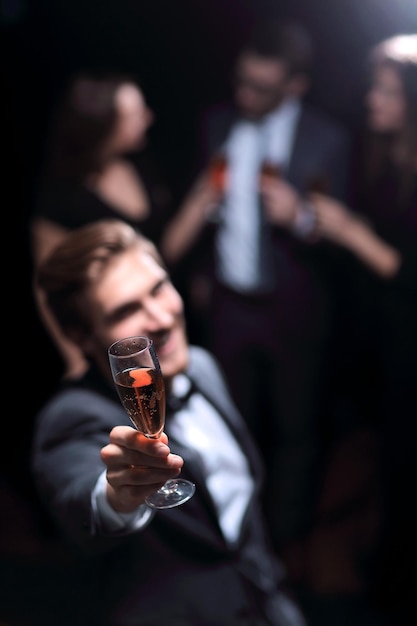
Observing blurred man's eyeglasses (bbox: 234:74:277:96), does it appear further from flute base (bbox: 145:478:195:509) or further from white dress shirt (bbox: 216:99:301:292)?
flute base (bbox: 145:478:195:509)

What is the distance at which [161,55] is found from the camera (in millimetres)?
2287

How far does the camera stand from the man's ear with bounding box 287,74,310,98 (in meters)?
2.27

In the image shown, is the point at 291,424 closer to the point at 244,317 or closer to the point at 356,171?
the point at 244,317

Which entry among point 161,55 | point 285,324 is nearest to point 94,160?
point 161,55

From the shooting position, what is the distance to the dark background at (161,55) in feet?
7.30

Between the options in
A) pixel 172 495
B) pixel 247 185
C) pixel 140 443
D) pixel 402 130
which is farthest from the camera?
pixel 247 185

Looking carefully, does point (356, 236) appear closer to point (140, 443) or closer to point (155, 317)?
point (155, 317)

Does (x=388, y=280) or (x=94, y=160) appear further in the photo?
(x=388, y=280)

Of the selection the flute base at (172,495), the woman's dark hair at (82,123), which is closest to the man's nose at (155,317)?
the flute base at (172,495)

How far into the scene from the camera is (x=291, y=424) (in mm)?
2629

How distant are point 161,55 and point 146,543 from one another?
1.34m

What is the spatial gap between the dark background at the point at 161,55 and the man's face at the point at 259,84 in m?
0.05

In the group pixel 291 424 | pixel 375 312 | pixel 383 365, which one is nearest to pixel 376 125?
pixel 375 312

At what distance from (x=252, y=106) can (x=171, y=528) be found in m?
1.20
